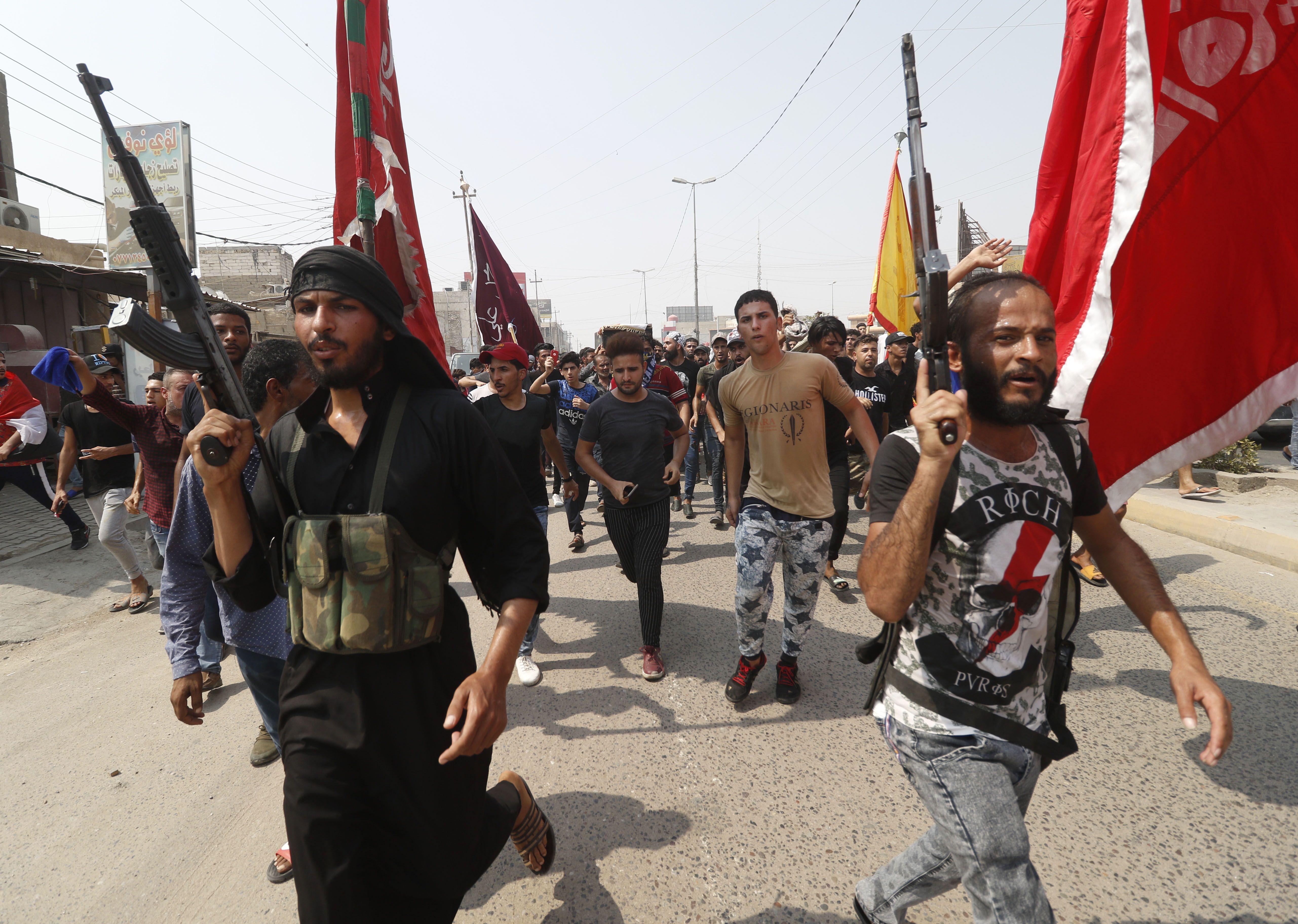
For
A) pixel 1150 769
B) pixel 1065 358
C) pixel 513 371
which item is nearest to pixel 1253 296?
pixel 1065 358

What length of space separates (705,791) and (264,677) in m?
1.85

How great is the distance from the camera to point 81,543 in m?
7.87

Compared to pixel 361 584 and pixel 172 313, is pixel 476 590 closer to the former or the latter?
pixel 361 584

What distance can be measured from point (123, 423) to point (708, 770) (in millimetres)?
4392

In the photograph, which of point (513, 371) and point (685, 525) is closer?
point (513, 371)

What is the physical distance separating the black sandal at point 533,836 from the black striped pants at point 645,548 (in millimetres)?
1751

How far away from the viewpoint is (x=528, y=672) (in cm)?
418

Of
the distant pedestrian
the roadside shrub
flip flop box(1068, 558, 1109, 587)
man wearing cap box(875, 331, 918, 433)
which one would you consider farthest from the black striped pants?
the roadside shrub

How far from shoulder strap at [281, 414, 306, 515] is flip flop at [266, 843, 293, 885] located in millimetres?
1539

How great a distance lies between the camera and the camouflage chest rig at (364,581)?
1685 mm

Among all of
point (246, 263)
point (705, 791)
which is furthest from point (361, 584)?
point (246, 263)

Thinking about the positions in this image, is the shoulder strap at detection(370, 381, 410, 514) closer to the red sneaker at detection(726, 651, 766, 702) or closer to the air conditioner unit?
the red sneaker at detection(726, 651, 766, 702)

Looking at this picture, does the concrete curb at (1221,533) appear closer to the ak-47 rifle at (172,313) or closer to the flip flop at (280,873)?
the flip flop at (280,873)

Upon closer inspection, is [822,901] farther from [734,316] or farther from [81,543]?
[81,543]
